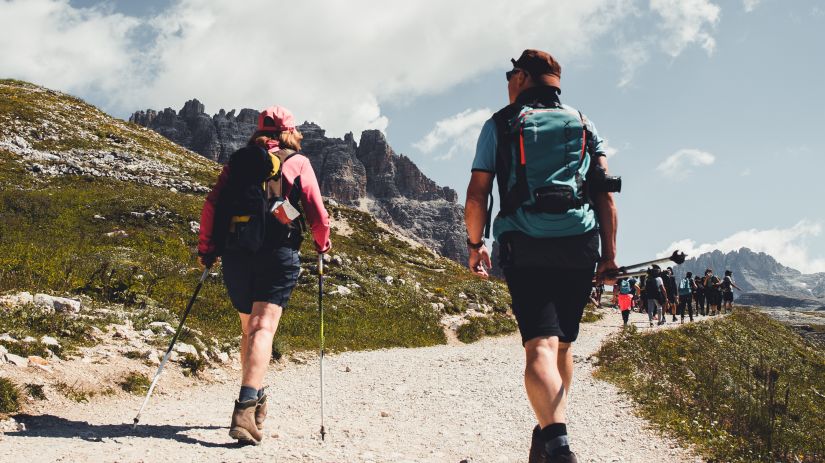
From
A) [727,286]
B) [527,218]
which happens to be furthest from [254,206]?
[727,286]

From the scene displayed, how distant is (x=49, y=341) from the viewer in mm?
7066

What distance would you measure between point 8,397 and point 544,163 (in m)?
5.59

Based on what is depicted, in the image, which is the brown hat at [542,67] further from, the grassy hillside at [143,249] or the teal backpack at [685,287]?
the teal backpack at [685,287]

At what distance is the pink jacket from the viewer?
5273 millimetres

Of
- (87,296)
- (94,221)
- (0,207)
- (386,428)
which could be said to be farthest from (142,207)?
(386,428)

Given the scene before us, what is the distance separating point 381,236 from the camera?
1683 inches

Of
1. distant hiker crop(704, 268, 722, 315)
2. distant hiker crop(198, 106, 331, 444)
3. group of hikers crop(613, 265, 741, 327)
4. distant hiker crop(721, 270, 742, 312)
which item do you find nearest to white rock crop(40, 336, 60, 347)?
distant hiker crop(198, 106, 331, 444)

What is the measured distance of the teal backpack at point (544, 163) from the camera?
355cm

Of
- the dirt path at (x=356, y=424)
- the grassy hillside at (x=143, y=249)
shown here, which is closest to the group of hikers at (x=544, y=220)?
the dirt path at (x=356, y=424)

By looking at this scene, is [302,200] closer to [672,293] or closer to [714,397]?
[714,397]

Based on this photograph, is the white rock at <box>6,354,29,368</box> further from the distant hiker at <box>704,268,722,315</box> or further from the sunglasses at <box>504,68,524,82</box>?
the distant hiker at <box>704,268,722,315</box>

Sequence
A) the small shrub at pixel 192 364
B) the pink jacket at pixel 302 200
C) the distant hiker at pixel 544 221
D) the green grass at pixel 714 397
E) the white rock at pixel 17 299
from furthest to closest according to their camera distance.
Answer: the small shrub at pixel 192 364
the white rock at pixel 17 299
the green grass at pixel 714 397
the pink jacket at pixel 302 200
the distant hiker at pixel 544 221

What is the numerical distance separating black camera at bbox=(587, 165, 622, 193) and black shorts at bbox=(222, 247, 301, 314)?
Answer: 2.93m

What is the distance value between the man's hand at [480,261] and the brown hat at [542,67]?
1320mm
